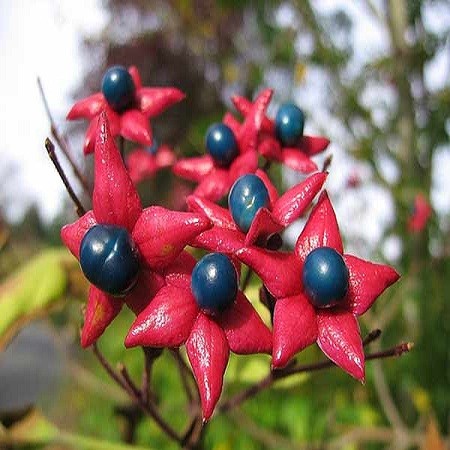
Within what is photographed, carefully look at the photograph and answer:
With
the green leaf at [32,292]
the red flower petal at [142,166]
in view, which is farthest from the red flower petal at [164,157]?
the green leaf at [32,292]

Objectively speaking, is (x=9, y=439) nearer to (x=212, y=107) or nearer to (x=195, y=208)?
(x=195, y=208)

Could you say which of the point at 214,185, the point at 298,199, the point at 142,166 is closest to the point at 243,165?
the point at 214,185

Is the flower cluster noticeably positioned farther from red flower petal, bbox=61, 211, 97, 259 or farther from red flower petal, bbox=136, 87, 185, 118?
red flower petal, bbox=136, 87, 185, 118

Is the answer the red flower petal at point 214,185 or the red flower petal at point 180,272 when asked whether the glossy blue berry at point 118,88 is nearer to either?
the red flower petal at point 214,185

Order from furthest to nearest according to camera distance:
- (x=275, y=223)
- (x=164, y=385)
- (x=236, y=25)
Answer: (x=236, y=25) → (x=164, y=385) → (x=275, y=223)

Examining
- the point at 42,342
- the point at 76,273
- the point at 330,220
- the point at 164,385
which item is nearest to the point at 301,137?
the point at 330,220

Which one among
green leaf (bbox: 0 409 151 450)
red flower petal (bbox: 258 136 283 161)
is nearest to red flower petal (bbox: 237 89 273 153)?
red flower petal (bbox: 258 136 283 161)
